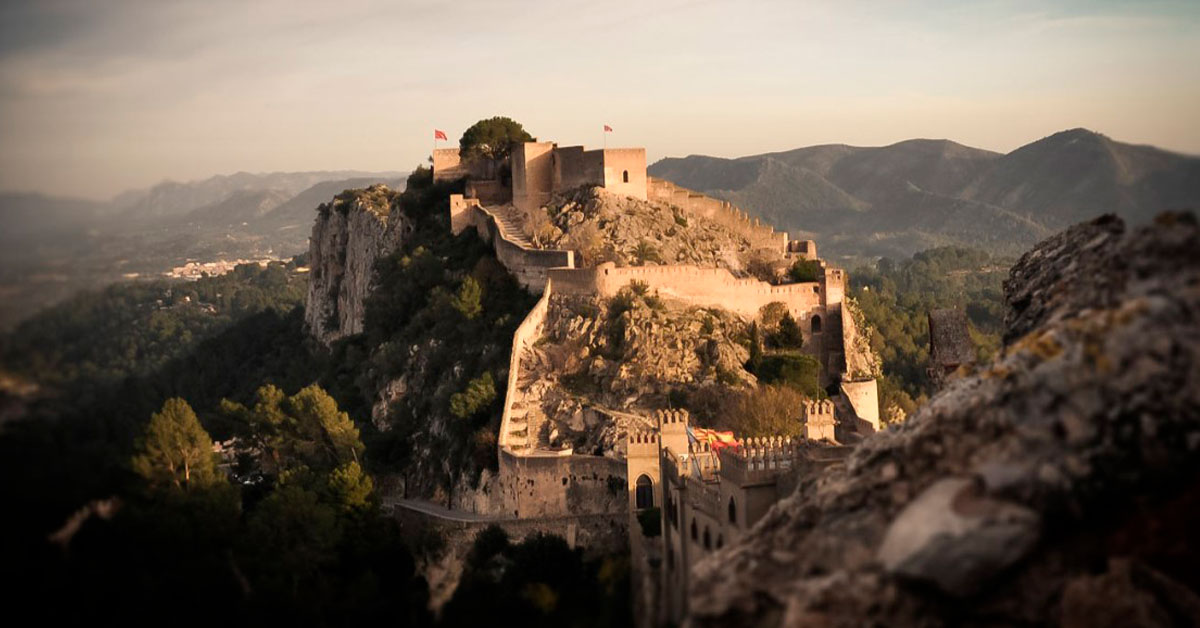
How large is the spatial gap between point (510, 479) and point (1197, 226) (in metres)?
29.7

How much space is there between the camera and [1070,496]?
1659 centimetres

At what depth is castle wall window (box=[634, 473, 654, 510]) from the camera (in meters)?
37.9

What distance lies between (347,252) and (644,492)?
48.6m

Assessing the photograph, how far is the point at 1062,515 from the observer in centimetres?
1667

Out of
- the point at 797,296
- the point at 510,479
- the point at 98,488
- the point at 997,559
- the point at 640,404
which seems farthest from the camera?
the point at 797,296

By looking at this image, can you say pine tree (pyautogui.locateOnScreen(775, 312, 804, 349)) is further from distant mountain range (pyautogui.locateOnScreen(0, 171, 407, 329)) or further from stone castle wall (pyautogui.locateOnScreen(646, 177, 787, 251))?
distant mountain range (pyautogui.locateOnScreen(0, 171, 407, 329))

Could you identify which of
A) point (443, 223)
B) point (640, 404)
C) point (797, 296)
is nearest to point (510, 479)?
point (640, 404)

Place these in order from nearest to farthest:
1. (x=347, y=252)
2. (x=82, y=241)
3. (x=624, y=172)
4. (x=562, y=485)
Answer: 1. (x=82, y=241)
2. (x=562, y=485)
3. (x=624, y=172)
4. (x=347, y=252)

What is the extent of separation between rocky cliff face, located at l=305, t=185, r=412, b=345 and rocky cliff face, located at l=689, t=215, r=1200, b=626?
55.2m

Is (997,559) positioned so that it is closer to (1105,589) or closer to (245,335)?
(1105,589)

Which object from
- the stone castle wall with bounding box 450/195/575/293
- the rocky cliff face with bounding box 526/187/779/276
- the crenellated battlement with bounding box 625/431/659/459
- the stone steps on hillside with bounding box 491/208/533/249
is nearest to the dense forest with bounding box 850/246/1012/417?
the rocky cliff face with bounding box 526/187/779/276

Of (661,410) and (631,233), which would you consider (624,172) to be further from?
(661,410)

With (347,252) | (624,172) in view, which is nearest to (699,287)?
(624,172)

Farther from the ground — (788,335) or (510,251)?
A: (510,251)
